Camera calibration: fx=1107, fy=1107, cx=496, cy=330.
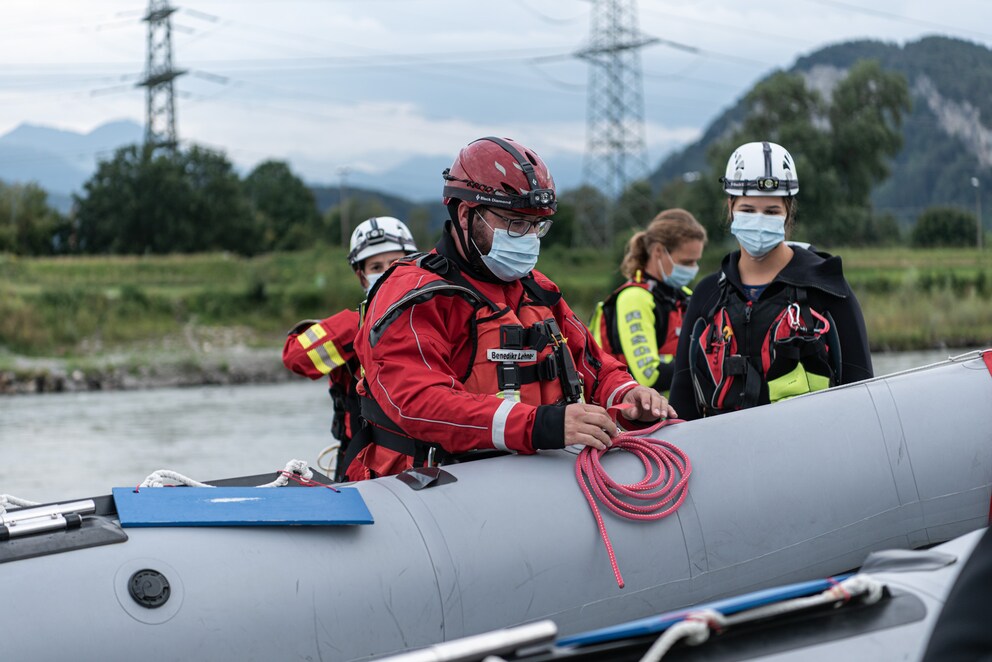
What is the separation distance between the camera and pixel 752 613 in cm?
179

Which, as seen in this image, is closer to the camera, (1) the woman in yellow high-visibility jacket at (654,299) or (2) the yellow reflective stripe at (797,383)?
(2) the yellow reflective stripe at (797,383)

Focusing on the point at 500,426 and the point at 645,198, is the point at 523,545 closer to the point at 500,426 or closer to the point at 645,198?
the point at 500,426

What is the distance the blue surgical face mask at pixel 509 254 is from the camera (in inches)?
112

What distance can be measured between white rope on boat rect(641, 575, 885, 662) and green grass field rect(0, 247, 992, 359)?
59.0 feet

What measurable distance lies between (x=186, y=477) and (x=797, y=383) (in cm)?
177

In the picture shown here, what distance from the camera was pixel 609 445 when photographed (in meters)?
2.71

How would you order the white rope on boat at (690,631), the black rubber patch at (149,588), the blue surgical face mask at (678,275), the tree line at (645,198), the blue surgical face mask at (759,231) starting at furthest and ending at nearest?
1. the tree line at (645,198)
2. the blue surgical face mask at (678,275)
3. the blue surgical face mask at (759,231)
4. the black rubber patch at (149,588)
5. the white rope on boat at (690,631)

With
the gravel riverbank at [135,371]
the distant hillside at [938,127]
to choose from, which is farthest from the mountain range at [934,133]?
the gravel riverbank at [135,371]

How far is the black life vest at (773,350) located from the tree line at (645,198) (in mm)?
34679

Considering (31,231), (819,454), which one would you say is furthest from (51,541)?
(31,231)

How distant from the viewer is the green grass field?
888 inches

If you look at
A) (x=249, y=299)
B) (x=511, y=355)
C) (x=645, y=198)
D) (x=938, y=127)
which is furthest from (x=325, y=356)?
(x=938, y=127)

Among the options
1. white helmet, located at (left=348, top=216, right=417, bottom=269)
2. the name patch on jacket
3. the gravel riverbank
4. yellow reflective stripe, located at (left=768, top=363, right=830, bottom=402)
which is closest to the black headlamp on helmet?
the name patch on jacket

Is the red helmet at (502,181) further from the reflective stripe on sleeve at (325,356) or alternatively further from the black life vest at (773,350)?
the reflective stripe on sleeve at (325,356)
